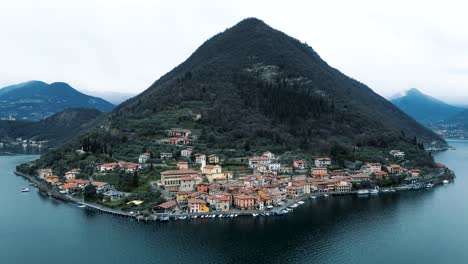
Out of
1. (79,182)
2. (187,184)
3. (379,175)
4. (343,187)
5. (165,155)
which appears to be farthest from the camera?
(165,155)

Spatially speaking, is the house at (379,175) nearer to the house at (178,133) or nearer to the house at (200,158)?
the house at (200,158)

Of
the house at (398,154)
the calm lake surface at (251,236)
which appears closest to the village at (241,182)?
the calm lake surface at (251,236)

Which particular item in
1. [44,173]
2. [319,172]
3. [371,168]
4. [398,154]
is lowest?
[44,173]

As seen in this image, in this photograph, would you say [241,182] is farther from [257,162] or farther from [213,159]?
[213,159]

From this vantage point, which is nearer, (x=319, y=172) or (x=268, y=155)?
(x=319, y=172)

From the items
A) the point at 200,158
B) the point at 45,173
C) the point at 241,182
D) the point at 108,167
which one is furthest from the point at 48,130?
the point at 241,182

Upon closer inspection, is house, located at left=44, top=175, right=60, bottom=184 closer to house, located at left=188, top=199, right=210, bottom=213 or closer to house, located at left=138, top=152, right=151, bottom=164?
house, located at left=138, top=152, right=151, bottom=164

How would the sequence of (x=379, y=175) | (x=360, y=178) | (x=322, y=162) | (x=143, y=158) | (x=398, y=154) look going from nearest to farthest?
(x=360, y=178) → (x=379, y=175) → (x=143, y=158) → (x=322, y=162) → (x=398, y=154)

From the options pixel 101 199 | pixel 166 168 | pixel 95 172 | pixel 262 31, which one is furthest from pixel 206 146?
pixel 262 31
